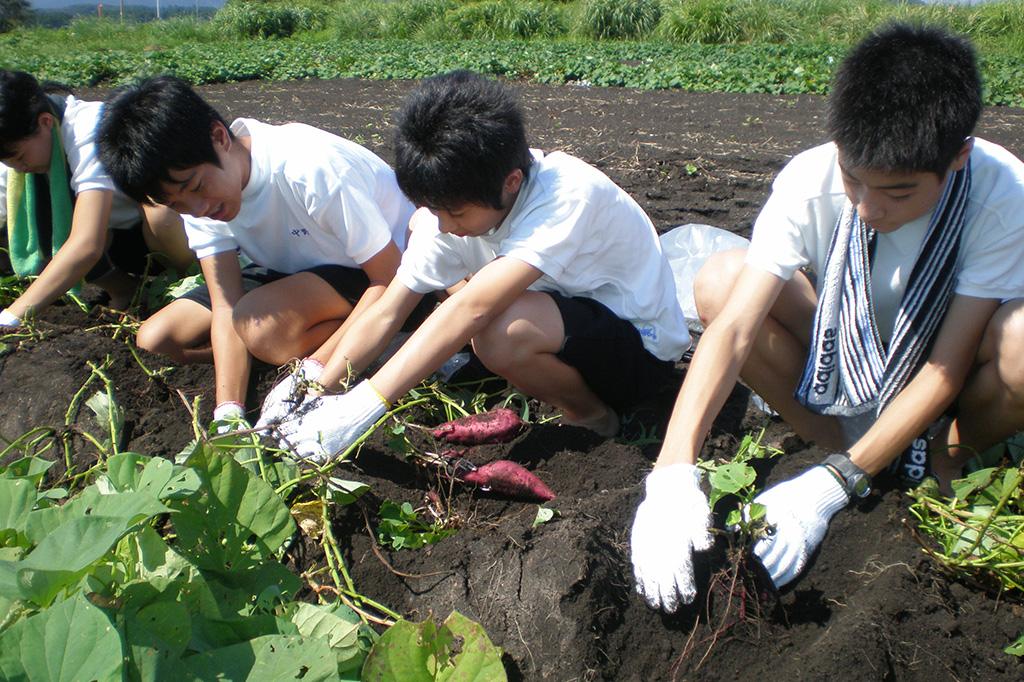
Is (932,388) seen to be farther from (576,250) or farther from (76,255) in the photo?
(76,255)

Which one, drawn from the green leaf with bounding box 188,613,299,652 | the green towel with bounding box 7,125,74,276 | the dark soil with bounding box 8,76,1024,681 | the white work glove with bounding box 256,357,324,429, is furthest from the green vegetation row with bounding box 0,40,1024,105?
the green leaf with bounding box 188,613,299,652

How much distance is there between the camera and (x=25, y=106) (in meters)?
2.78

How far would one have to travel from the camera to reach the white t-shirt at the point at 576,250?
2035mm

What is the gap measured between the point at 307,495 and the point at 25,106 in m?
1.75

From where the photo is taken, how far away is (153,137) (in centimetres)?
223

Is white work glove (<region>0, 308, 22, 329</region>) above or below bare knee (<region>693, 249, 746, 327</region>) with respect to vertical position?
below

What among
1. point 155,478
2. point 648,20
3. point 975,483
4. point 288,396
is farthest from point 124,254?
point 648,20

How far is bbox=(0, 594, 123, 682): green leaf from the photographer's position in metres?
1.02

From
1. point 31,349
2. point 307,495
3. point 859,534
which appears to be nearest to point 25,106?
point 31,349

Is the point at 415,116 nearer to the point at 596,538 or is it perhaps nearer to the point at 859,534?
the point at 596,538

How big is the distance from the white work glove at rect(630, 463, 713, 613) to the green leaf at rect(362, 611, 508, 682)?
0.32 meters

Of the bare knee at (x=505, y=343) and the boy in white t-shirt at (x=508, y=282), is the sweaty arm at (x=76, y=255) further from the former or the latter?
the bare knee at (x=505, y=343)

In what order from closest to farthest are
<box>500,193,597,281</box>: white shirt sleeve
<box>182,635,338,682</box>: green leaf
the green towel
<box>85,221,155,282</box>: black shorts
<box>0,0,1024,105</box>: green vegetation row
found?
<box>182,635,338,682</box>: green leaf
<box>500,193,597,281</box>: white shirt sleeve
the green towel
<box>85,221,155,282</box>: black shorts
<box>0,0,1024,105</box>: green vegetation row

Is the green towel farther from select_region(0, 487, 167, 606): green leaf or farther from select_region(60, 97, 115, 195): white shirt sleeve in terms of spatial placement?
select_region(0, 487, 167, 606): green leaf
